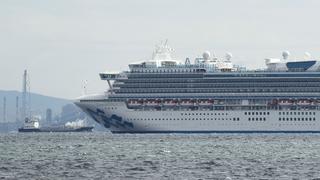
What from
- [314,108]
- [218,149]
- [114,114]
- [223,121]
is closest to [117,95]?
[114,114]

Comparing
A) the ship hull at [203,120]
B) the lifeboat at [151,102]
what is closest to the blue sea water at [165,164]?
the ship hull at [203,120]

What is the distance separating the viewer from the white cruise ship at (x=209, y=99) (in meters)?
161

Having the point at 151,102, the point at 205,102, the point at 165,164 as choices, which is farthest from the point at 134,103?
the point at 165,164

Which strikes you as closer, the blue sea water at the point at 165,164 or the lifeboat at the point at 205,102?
the blue sea water at the point at 165,164

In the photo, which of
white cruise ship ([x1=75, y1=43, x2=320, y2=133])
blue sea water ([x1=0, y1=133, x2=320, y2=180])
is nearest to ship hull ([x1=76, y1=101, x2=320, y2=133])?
white cruise ship ([x1=75, y1=43, x2=320, y2=133])

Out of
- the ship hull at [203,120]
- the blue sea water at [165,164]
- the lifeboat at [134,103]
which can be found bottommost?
the blue sea water at [165,164]

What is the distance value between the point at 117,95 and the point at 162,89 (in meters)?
6.32

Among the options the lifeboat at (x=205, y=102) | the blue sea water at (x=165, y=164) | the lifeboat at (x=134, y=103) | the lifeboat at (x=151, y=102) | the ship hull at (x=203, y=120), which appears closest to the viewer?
the blue sea water at (x=165, y=164)

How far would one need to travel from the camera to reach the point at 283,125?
160000 mm

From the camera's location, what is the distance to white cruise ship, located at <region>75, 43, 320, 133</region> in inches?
6324

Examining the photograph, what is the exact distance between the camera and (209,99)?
163 metres

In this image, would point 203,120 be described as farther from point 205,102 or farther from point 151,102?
point 151,102

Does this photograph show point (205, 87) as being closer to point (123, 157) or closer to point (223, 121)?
point (223, 121)

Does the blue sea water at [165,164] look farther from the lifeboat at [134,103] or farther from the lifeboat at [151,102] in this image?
the lifeboat at [134,103]
